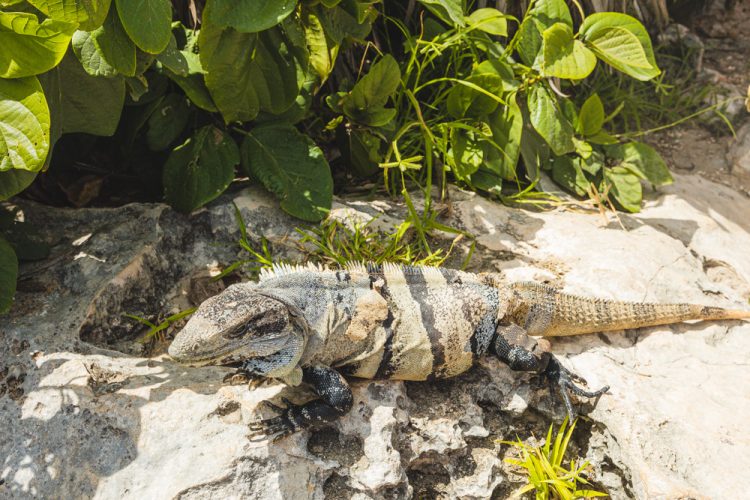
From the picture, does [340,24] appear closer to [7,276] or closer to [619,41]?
[619,41]

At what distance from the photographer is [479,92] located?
146 inches

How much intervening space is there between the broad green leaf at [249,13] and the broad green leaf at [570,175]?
2.19 m

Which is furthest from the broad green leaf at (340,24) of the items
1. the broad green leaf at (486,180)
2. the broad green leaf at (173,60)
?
the broad green leaf at (486,180)

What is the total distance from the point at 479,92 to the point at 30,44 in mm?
2361

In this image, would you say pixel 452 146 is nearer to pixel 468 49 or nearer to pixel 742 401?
pixel 468 49

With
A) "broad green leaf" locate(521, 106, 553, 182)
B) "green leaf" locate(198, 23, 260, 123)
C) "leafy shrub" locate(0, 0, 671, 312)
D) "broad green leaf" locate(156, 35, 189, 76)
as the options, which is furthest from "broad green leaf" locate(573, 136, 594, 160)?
"broad green leaf" locate(156, 35, 189, 76)

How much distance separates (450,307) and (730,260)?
78.6 inches

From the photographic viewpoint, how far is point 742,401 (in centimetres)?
281

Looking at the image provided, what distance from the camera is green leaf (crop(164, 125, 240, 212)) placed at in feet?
10.4

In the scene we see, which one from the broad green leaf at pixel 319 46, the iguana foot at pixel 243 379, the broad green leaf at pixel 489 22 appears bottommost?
the iguana foot at pixel 243 379

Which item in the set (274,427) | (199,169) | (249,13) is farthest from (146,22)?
(274,427)

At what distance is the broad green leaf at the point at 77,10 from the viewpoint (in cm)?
200

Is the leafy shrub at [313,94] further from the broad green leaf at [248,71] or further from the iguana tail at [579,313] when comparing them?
the iguana tail at [579,313]

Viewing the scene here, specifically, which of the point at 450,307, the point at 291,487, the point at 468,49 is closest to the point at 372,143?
the point at 468,49
